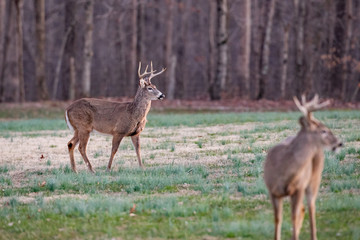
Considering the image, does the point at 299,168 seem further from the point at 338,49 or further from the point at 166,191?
the point at 338,49

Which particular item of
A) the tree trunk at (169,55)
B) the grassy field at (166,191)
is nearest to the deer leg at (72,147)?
the grassy field at (166,191)

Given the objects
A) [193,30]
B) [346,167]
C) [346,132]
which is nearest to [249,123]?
[346,132]

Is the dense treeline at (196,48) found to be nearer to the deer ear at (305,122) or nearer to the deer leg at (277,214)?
the deer ear at (305,122)

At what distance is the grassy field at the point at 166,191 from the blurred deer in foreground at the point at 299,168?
61cm

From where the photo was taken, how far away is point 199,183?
10.1 m

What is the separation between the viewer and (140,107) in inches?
519

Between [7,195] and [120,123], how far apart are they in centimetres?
348

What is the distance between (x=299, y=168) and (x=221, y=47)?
25.3 metres

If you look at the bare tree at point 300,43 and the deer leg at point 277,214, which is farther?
the bare tree at point 300,43

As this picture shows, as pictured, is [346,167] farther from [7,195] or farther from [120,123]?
[7,195]

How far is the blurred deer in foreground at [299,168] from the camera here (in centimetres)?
662

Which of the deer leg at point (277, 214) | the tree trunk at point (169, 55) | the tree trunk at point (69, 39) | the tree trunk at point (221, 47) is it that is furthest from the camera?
the tree trunk at point (169, 55)

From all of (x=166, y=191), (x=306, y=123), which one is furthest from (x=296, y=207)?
(x=166, y=191)

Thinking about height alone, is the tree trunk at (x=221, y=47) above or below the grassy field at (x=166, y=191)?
above
